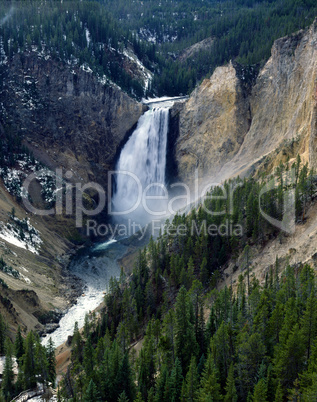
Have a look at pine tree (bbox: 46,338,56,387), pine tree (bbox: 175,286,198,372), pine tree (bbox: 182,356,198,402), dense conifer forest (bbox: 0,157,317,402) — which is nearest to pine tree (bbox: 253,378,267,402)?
dense conifer forest (bbox: 0,157,317,402)

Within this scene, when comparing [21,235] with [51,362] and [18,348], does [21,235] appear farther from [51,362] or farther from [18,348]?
[51,362]

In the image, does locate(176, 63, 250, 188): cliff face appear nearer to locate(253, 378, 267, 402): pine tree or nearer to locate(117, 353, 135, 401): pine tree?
locate(117, 353, 135, 401): pine tree

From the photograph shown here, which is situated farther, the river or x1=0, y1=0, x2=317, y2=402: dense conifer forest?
the river

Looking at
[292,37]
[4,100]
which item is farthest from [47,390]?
[4,100]

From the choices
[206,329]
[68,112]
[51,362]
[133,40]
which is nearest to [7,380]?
[51,362]

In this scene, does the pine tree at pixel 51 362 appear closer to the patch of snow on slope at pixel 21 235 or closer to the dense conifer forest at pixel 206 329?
the dense conifer forest at pixel 206 329

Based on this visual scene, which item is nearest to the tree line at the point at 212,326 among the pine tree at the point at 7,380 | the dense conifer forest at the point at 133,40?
the pine tree at the point at 7,380
